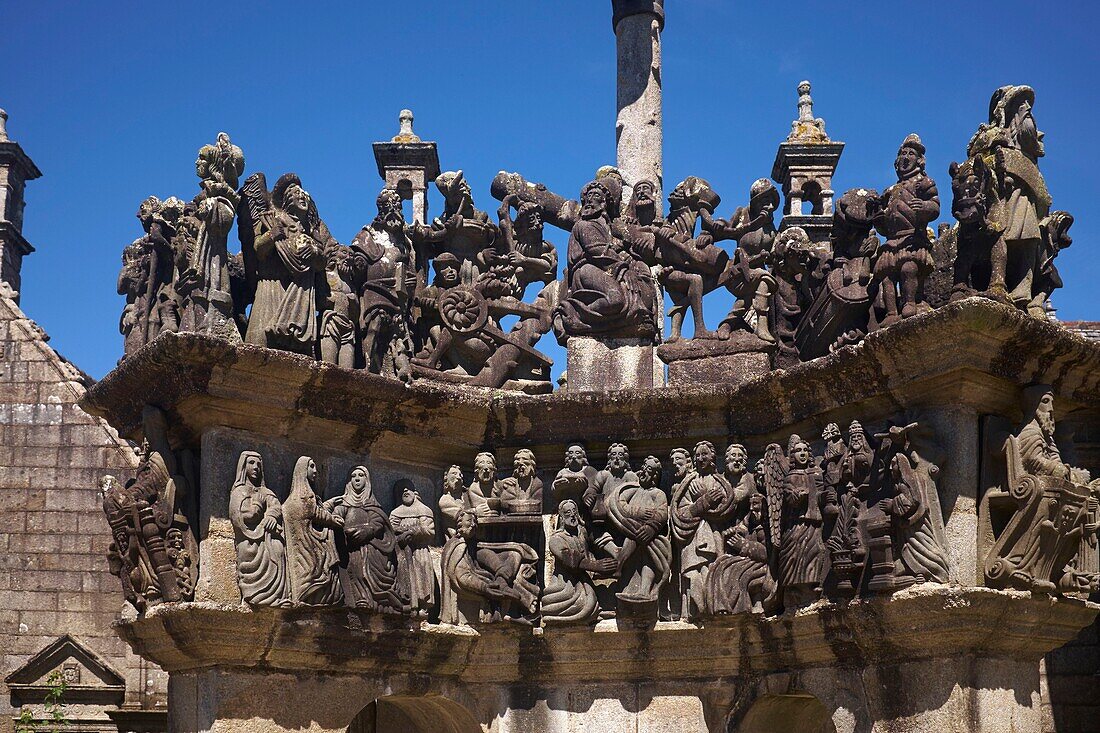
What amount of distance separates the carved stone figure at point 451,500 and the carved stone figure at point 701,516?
1490 millimetres

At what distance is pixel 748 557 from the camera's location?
32.6 ft

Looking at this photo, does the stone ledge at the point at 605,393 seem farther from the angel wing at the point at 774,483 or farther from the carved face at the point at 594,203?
the carved face at the point at 594,203

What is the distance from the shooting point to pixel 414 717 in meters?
11.3

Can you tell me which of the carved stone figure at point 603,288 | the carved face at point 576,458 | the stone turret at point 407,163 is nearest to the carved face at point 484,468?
the carved face at point 576,458

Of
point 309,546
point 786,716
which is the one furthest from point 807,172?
point 309,546

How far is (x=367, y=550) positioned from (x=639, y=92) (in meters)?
4.56

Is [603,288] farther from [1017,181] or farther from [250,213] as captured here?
[1017,181]

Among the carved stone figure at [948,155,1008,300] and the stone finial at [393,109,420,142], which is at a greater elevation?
the stone finial at [393,109,420,142]

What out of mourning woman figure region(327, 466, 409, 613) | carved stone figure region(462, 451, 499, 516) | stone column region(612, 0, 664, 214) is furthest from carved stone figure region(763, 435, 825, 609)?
stone column region(612, 0, 664, 214)

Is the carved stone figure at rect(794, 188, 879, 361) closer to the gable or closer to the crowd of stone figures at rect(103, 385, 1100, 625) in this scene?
the crowd of stone figures at rect(103, 385, 1100, 625)

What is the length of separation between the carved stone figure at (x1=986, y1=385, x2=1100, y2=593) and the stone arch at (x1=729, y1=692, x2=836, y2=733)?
5.76 feet

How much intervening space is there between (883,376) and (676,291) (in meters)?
1.95

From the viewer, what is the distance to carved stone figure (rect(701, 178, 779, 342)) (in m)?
10.5

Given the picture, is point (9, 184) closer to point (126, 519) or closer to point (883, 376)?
point (126, 519)
